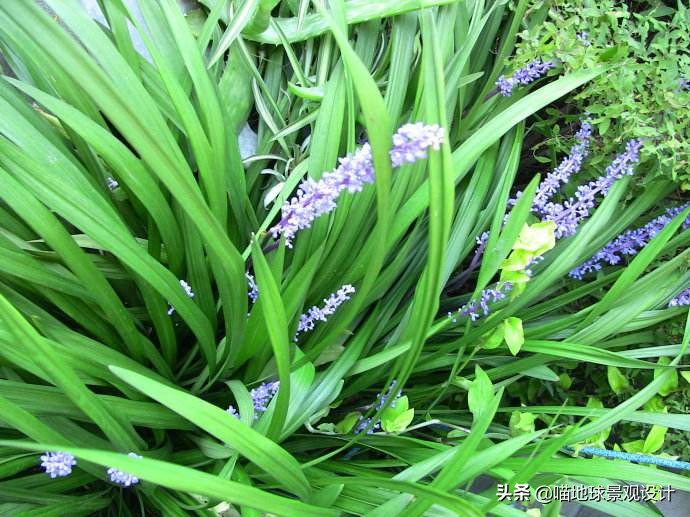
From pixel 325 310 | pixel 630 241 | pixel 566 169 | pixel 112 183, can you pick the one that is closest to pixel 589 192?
pixel 566 169

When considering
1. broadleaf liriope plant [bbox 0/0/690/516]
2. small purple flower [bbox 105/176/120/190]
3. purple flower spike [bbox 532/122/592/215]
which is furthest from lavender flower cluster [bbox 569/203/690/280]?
→ small purple flower [bbox 105/176/120/190]

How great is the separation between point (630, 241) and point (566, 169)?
198 millimetres

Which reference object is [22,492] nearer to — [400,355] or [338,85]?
[400,355]

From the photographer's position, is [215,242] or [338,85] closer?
[215,242]

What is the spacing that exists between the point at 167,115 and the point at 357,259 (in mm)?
335

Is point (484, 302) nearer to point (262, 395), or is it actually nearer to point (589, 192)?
point (589, 192)

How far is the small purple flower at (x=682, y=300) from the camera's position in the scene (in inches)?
38.2

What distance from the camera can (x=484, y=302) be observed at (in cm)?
93

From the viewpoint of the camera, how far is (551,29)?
91 centimetres

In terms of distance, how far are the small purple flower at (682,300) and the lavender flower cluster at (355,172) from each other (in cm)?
60

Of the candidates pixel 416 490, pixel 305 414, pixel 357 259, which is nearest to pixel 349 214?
pixel 357 259

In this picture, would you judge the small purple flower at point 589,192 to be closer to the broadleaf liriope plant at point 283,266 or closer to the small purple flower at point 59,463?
the broadleaf liriope plant at point 283,266

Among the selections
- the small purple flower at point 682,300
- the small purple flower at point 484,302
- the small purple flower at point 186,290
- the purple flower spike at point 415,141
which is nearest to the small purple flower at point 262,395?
the small purple flower at point 186,290

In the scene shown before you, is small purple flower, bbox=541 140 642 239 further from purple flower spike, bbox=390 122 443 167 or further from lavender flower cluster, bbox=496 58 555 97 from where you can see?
purple flower spike, bbox=390 122 443 167
